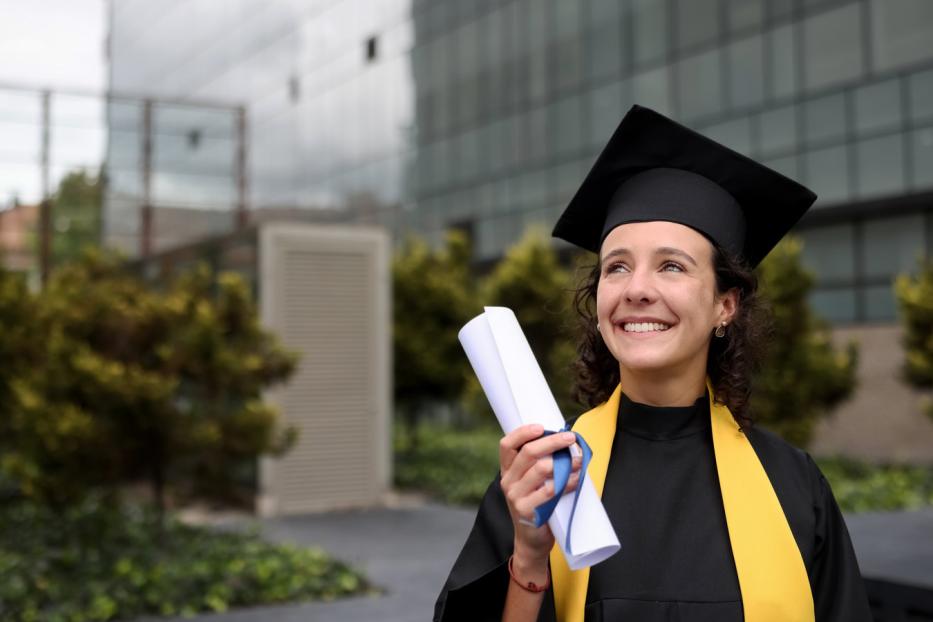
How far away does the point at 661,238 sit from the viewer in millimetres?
2178

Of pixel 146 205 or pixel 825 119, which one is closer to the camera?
pixel 825 119

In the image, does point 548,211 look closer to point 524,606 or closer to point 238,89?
point 238,89

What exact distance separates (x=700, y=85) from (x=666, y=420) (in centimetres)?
2140

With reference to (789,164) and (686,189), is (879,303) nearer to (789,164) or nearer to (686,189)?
(789,164)

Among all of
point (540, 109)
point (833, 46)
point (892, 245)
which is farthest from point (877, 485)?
point (540, 109)

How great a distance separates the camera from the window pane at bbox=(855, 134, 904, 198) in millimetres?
18906

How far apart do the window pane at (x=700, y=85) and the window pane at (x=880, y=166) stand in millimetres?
3605

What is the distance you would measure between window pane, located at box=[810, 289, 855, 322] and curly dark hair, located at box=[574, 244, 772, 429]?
18.4 m

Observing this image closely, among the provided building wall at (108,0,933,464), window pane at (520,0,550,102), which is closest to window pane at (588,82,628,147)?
building wall at (108,0,933,464)

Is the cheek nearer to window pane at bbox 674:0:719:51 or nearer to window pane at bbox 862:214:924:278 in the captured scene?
window pane at bbox 862:214:924:278

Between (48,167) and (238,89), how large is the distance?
18.7 m

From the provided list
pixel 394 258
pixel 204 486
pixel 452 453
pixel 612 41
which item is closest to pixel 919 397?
pixel 452 453

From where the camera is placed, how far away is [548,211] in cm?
2623

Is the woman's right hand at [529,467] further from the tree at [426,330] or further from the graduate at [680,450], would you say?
the tree at [426,330]
